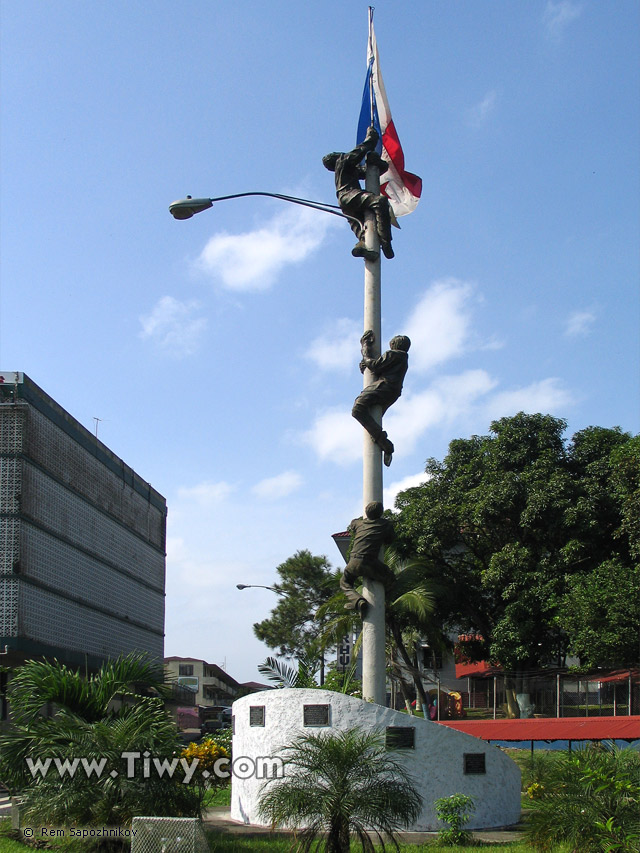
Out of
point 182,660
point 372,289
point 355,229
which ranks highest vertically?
point 355,229

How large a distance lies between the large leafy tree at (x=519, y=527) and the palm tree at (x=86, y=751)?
60.8ft

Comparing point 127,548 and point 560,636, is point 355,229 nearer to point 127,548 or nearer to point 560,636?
point 560,636

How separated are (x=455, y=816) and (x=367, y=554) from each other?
4.26m

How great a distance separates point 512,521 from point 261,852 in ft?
70.8

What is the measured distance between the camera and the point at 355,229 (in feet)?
55.7

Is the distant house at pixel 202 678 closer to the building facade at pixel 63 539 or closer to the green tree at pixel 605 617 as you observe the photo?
the building facade at pixel 63 539

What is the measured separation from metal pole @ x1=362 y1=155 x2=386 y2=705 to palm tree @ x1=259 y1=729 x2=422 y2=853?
5161 mm

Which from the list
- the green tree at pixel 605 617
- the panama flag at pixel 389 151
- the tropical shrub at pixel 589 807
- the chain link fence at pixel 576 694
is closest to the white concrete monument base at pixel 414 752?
the tropical shrub at pixel 589 807

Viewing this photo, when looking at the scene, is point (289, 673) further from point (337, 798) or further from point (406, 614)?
point (406, 614)

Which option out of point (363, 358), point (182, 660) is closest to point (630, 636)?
point (363, 358)

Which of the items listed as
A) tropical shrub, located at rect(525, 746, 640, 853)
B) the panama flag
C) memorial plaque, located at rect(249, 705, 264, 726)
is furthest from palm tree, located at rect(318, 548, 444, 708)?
tropical shrub, located at rect(525, 746, 640, 853)

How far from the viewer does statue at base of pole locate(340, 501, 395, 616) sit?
1497 centimetres

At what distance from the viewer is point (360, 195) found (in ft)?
55.5

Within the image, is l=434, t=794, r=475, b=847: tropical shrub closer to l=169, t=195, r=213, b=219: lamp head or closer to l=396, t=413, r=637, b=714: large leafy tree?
l=169, t=195, r=213, b=219: lamp head
